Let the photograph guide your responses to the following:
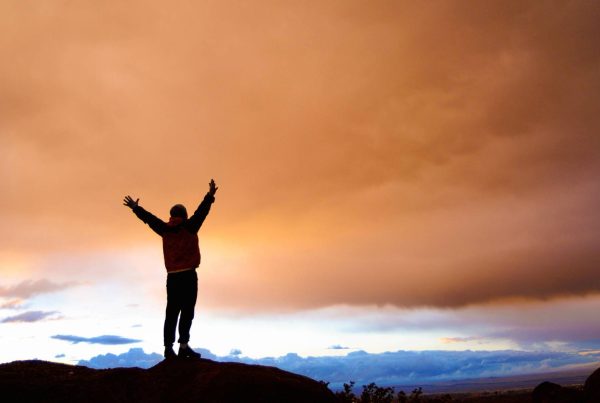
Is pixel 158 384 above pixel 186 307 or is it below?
below

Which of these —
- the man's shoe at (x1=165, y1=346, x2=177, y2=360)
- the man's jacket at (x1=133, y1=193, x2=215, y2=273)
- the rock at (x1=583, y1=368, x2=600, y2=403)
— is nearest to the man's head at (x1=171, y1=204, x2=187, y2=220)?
the man's jacket at (x1=133, y1=193, x2=215, y2=273)

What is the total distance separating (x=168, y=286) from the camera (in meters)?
13.6

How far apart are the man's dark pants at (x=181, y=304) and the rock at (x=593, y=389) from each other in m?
14.7

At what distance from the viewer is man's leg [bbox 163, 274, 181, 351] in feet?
44.3

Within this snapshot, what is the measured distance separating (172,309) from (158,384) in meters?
2.27

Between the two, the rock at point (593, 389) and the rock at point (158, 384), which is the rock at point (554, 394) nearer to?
the rock at point (593, 389)

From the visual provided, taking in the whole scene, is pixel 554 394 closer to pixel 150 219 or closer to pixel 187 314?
pixel 187 314

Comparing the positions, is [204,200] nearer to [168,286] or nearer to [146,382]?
[168,286]

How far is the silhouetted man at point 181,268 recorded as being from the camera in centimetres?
1347

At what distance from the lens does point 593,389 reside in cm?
2017

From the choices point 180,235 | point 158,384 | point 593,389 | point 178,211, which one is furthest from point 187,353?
point 593,389

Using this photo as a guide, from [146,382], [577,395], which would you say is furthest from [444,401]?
[146,382]

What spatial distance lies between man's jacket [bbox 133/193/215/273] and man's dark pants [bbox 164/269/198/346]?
0.74ft

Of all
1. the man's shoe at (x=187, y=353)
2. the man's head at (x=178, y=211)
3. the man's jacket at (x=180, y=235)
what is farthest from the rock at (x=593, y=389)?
the man's head at (x=178, y=211)
